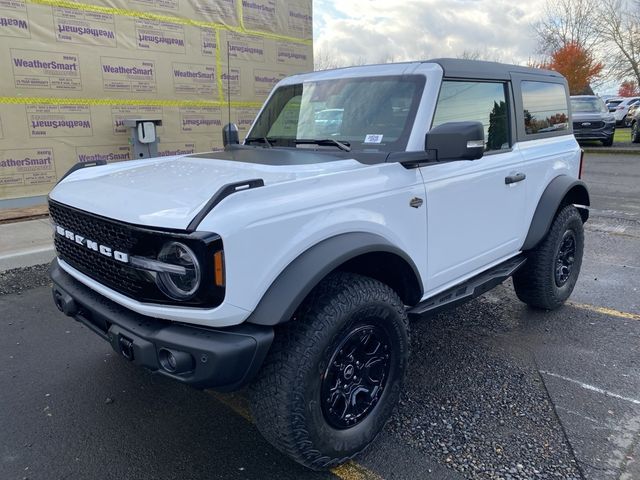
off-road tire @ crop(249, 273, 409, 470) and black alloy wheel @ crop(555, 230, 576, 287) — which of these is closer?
off-road tire @ crop(249, 273, 409, 470)

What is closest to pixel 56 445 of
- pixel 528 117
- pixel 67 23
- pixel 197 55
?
pixel 528 117

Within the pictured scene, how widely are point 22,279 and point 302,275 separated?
4.27 meters

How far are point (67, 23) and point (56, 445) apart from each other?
23.9 feet

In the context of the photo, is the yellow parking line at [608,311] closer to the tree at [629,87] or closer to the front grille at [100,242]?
the front grille at [100,242]

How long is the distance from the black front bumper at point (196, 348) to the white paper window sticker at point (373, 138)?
1.42m

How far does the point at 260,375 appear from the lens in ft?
7.33

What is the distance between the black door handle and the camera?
3.48 m

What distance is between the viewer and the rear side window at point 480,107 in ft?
10.4

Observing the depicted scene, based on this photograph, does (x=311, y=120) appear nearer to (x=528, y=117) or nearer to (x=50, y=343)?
(x=528, y=117)

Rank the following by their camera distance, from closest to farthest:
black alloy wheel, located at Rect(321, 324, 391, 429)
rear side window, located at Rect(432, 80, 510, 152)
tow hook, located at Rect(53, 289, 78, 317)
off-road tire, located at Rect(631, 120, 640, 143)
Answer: black alloy wheel, located at Rect(321, 324, 391, 429)
tow hook, located at Rect(53, 289, 78, 317)
rear side window, located at Rect(432, 80, 510, 152)
off-road tire, located at Rect(631, 120, 640, 143)

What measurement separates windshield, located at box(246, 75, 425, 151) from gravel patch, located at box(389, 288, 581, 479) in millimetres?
1515

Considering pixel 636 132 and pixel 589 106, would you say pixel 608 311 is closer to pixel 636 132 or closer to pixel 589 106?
pixel 589 106

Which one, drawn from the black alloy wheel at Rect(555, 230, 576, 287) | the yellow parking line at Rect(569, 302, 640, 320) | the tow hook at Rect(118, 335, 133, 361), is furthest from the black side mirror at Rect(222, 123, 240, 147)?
the yellow parking line at Rect(569, 302, 640, 320)

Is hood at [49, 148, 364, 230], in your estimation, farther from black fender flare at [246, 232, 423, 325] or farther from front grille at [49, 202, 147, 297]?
black fender flare at [246, 232, 423, 325]
